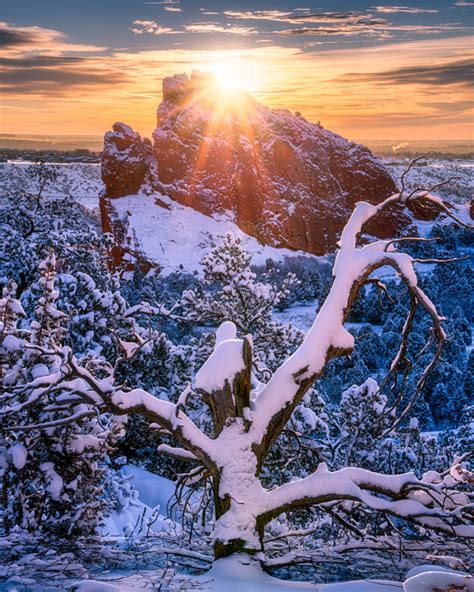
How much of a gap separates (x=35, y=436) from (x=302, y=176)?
113 meters

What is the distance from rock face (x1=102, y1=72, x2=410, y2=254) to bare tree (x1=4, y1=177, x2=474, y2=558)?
290 feet

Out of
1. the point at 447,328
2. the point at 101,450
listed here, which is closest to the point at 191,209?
the point at 447,328

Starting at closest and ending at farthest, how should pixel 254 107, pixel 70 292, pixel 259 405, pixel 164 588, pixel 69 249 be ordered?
pixel 164 588 < pixel 259 405 < pixel 70 292 < pixel 69 249 < pixel 254 107

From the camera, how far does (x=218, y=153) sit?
10875 centimetres

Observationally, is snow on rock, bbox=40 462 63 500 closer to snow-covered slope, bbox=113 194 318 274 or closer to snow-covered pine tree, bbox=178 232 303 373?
snow-covered pine tree, bbox=178 232 303 373

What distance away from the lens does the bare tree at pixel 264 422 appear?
5488 millimetres

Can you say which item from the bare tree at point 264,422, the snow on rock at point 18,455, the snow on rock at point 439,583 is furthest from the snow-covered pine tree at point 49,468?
the snow on rock at point 439,583

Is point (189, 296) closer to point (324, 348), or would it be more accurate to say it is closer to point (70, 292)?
point (70, 292)

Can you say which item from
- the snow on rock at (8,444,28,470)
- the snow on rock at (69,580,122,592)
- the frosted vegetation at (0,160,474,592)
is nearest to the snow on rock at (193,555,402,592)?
the frosted vegetation at (0,160,474,592)

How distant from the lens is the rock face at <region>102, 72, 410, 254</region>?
100 m

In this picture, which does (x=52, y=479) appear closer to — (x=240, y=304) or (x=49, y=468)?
(x=49, y=468)

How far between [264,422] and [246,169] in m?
107

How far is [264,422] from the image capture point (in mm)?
5801

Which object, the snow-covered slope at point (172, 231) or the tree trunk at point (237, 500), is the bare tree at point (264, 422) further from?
the snow-covered slope at point (172, 231)
